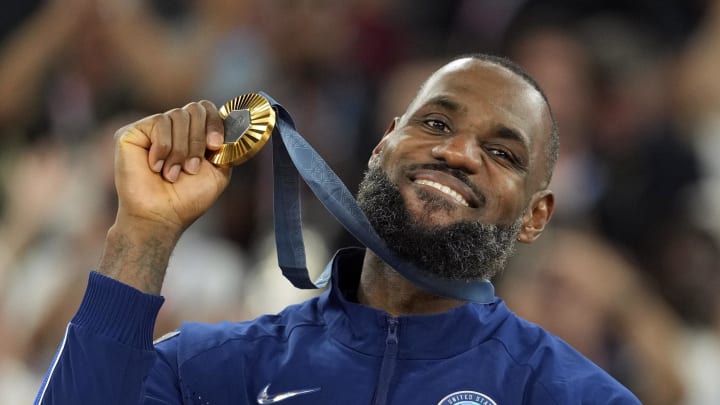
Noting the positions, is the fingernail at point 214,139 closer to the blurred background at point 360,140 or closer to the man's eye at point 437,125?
the man's eye at point 437,125

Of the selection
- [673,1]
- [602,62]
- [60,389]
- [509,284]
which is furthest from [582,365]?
[673,1]

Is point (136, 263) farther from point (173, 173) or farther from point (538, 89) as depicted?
point (538, 89)

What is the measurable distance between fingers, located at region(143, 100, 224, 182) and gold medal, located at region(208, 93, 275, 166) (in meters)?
0.02

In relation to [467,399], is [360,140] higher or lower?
higher

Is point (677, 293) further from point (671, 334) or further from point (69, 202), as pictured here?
point (69, 202)

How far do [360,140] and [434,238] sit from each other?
299 centimetres

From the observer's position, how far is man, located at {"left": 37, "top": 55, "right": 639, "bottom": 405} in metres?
2.68

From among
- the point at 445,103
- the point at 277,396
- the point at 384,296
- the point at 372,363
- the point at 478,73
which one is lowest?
the point at 277,396

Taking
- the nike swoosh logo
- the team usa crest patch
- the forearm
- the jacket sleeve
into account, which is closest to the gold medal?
the forearm

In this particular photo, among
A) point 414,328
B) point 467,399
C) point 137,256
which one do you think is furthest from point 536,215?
point 137,256

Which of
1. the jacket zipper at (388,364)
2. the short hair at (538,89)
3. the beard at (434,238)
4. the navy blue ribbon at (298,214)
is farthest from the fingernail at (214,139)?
the short hair at (538,89)

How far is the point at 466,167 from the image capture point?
307 cm

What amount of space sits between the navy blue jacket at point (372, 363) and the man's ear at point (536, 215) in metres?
0.29

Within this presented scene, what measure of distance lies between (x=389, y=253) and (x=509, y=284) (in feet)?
7.64
